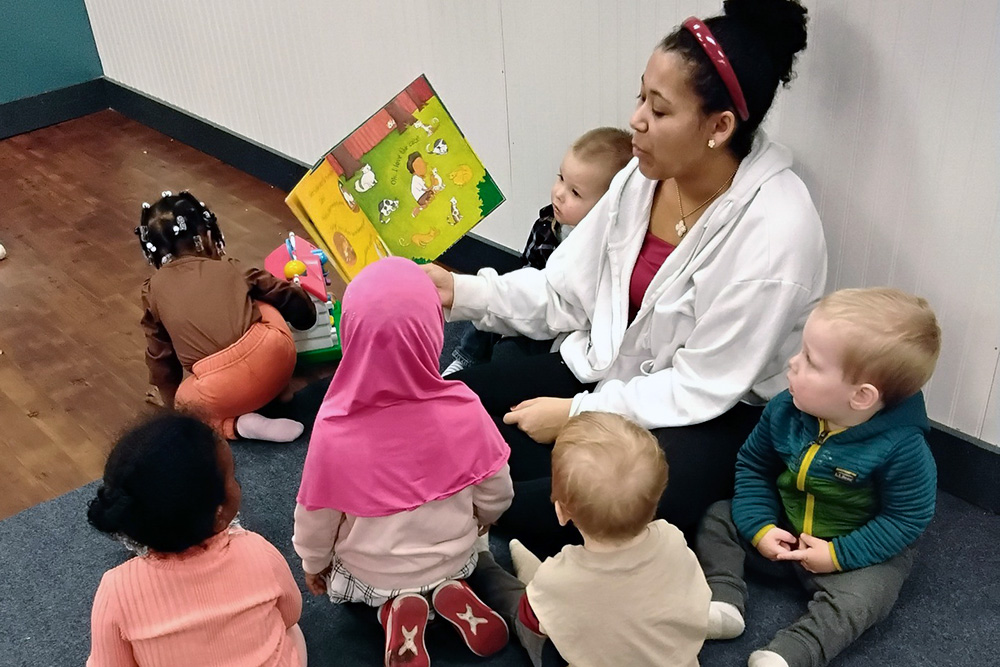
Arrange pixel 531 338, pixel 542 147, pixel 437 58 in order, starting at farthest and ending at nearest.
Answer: pixel 437 58
pixel 542 147
pixel 531 338

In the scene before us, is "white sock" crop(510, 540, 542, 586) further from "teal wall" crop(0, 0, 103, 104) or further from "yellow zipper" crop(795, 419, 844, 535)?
"teal wall" crop(0, 0, 103, 104)

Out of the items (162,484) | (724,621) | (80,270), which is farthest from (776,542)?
(80,270)

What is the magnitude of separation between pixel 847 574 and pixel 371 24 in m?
2.00

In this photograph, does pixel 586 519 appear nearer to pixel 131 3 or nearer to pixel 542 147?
pixel 542 147

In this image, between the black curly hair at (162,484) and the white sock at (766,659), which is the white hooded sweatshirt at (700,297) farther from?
the black curly hair at (162,484)

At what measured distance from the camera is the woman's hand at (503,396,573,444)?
6.04 feet

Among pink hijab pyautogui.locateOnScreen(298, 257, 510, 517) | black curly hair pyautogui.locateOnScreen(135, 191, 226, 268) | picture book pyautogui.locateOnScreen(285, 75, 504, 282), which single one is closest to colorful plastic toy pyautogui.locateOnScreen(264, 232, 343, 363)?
black curly hair pyautogui.locateOnScreen(135, 191, 226, 268)

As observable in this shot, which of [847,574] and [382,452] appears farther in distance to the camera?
[847,574]

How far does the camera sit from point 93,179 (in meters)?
3.75

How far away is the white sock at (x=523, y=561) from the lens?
5.73ft

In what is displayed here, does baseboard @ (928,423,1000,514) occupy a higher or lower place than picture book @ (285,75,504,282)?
lower

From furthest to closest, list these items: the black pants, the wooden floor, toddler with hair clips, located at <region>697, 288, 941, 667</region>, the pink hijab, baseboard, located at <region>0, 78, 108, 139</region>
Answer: baseboard, located at <region>0, 78, 108, 139</region>
the wooden floor
the black pants
toddler with hair clips, located at <region>697, 288, 941, 667</region>
the pink hijab

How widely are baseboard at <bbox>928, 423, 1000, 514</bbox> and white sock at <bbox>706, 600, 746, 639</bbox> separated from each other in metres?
0.60

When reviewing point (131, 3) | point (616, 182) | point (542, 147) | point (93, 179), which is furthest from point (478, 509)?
point (131, 3)
